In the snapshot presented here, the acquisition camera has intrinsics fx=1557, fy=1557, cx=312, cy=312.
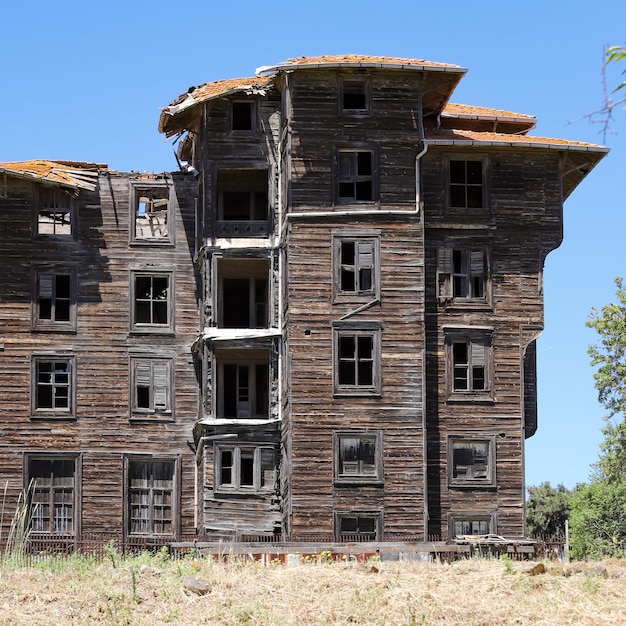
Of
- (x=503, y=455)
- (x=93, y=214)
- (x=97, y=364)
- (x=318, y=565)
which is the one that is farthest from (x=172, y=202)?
(x=318, y=565)

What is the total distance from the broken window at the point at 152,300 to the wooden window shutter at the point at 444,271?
1087 centimetres

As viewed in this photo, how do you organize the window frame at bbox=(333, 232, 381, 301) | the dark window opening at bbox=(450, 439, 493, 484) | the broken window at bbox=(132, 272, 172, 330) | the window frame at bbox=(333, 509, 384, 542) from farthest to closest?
the broken window at bbox=(132, 272, 172, 330)
the dark window opening at bbox=(450, 439, 493, 484)
the window frame at bbox=(333, 232, 381, 301)
the window frame at bbox=(333, 509, 384, 542)

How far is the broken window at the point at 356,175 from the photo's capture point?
5641 centimetres

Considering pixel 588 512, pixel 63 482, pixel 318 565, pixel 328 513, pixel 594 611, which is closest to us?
pixel 594 611

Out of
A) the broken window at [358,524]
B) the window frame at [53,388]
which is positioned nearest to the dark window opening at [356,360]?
the broken window at [358,524]

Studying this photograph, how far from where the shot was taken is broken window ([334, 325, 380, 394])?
5512cm

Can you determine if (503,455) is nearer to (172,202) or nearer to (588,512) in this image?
(172,202)

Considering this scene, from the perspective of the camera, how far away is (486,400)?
57.0m

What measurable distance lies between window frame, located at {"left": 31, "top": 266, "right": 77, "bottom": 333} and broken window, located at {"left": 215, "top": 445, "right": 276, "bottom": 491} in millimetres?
8000

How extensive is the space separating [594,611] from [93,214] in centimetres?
3644

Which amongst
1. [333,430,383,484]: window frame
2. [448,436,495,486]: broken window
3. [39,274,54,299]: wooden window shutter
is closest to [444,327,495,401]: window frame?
[448,436,495,486]: broken window

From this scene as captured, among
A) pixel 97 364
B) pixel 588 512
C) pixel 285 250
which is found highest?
pixel 285 250

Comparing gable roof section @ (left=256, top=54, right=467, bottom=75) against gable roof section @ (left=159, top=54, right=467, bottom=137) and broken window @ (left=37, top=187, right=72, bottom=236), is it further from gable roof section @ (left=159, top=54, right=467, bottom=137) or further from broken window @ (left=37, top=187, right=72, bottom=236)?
broken window @ (left=37, top=187, right=72, bottom=236)

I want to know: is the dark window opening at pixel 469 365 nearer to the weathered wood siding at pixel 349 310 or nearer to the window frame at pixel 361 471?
the weathered wood siding at pixel 349 310
